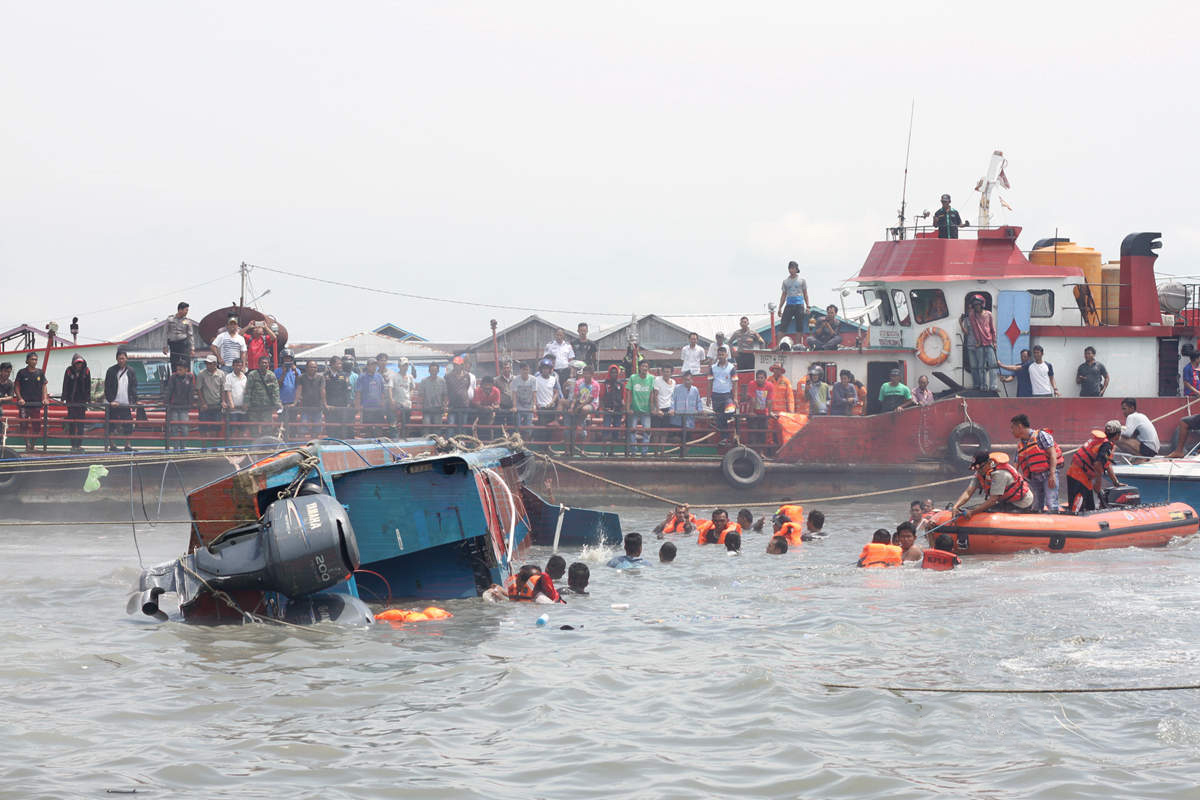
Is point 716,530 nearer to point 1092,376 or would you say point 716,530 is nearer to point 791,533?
point 791,533

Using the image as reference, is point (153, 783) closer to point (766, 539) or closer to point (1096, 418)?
point (766, 539)

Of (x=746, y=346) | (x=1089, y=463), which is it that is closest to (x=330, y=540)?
(x=1089, y=463)

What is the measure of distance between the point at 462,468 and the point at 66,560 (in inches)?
277

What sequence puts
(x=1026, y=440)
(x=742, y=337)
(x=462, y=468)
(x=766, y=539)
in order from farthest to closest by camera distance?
(x=742, y=337) → (x=766, y=539) → (x=1026, y=440) → (x=462, y=468)

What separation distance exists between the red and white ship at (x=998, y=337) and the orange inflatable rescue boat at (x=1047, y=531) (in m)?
5.23

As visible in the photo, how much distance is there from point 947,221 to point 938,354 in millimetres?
2363

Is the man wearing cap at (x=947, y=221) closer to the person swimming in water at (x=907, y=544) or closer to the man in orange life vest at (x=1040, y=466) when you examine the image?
the man in orange life vest at (x=1040, y=466)

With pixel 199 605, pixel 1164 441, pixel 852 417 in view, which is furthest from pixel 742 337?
pixel 199 605

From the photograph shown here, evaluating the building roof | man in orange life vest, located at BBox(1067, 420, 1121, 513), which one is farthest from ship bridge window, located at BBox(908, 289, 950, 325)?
the building roof

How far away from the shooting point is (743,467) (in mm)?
20594

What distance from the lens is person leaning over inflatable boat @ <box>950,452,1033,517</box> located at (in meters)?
14.5

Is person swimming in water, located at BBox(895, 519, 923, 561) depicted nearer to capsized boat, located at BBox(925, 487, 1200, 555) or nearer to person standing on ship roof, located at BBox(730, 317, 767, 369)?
capsized boat, located at BBox(925, 487, 1200, 555)

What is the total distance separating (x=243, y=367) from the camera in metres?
20.3

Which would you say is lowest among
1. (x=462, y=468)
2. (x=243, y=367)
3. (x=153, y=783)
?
(x=153, y=783)
